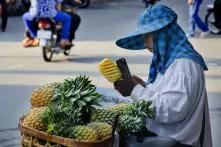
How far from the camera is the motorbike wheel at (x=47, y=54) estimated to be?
11164 mm

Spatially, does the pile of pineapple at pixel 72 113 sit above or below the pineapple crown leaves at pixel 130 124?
above

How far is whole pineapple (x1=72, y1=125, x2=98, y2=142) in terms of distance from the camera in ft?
8.86

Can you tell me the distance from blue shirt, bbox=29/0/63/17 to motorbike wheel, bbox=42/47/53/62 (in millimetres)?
607

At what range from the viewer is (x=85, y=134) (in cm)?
272

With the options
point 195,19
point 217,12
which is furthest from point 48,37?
point 217,12

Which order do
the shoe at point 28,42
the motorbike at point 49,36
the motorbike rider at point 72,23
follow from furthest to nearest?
the shoe at point 28,42
the motorbike rider at point 72,23
the motorbike at point 49,36

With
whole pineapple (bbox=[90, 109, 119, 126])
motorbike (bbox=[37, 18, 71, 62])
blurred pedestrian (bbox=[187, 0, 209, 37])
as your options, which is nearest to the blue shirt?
motorbike (bbox=[37, 18, 71, 62])


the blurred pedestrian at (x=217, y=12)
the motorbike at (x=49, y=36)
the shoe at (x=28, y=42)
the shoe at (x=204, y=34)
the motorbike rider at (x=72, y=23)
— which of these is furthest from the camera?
the blurred pedestrian at (x=217, y=12)

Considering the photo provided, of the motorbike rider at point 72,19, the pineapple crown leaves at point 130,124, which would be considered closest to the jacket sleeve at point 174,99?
the pineapple crown leaves at point 130,124

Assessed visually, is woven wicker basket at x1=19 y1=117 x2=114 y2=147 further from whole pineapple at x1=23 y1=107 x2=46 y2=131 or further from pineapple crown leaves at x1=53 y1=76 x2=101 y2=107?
pineapple crown leaves at x1=53 y1=76 x2=101 y2=107

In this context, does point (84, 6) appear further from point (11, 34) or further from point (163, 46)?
point (163, 46)

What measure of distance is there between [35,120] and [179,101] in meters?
0.72

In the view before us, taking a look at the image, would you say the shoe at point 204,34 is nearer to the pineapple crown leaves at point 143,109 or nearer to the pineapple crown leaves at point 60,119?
the pineapple crown leaves at point 143,109

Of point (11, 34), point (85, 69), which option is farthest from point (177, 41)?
point (11, 34)
